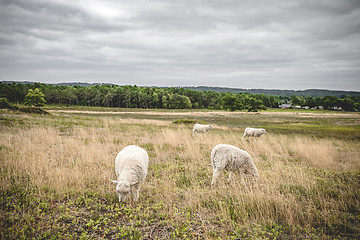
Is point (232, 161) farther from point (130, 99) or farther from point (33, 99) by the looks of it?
point (130, 99)

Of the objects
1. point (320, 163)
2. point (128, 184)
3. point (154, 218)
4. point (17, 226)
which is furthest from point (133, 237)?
point (320, 163)

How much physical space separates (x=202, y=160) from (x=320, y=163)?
6.96 m

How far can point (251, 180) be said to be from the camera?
695 cm

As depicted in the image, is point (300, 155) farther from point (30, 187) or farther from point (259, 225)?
point (30, 187)

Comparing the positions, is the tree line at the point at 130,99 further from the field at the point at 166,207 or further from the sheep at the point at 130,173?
the sheep at the point at 130,173

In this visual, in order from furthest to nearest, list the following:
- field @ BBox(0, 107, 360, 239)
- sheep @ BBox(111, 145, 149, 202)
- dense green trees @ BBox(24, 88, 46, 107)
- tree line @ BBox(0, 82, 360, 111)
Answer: tree line @ BBox(0, 82, 360, 111) < dense green trees @ BBox(24, 88, 46, 107) < sheep @ BBox(111, 145, 149, 202) < field @ BBox(0, 107, 360, 239)

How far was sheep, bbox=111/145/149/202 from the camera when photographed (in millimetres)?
5125

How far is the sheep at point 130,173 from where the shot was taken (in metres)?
5.12

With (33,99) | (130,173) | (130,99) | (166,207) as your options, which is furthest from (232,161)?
(130,99)

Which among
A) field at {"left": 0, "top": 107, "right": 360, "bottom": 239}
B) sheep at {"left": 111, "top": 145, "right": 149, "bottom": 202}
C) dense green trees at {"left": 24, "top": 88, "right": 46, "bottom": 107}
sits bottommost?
field at {"left": 0, "top": 107, "right": 360, "bottom": 239}

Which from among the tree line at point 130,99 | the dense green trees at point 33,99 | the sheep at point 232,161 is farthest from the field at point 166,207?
the tree line at point 130,99

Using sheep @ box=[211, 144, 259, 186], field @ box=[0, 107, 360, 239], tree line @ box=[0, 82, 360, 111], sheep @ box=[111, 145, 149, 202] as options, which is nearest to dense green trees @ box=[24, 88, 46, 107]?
tree line @ box=[0, 82, 360, 111]

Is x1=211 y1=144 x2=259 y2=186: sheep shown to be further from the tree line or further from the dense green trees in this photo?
the dense green trees

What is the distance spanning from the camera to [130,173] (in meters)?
5.51
